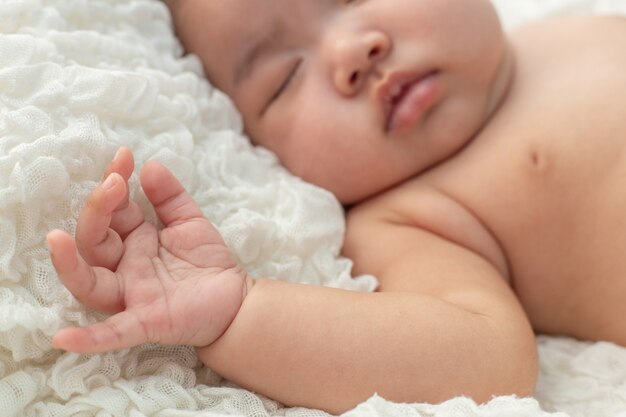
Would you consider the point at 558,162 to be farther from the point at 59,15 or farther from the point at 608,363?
the point at 59,15

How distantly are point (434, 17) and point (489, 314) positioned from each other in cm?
55

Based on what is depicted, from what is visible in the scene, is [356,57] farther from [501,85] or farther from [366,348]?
[366,348]

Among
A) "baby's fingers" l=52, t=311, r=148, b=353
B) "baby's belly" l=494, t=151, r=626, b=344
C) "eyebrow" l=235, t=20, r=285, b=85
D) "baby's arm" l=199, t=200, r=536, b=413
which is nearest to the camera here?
"baby's fingers" l=52, t=311, r=148, b=353

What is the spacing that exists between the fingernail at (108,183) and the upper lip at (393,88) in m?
0.55

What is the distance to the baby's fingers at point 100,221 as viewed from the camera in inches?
35.5

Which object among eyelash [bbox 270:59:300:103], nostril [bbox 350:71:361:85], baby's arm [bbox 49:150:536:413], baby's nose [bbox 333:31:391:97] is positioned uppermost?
baby's nose [bbox 333:31:391:97]

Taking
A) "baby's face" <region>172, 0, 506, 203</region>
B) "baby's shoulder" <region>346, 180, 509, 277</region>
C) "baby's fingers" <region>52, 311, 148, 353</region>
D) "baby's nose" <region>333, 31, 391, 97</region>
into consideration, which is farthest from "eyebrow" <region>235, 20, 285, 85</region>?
"baby's fingers" <region>52, 311, 148, 353</region>

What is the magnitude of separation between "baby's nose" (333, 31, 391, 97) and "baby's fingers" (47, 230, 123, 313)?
1.87ft

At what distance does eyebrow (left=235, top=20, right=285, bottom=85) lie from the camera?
52.7 inches

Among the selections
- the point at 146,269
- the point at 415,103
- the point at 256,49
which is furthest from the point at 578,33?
the point at 146,269

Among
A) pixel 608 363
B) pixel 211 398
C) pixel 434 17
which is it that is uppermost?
pixel 434 17

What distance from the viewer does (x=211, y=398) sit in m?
0.93

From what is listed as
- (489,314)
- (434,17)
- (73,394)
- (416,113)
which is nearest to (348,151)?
(416,113)

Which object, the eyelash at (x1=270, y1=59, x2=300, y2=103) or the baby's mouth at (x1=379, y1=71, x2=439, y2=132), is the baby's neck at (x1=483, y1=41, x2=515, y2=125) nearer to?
the baby's mouth at (x1=379, y1=71, x2=439, y2=132)
